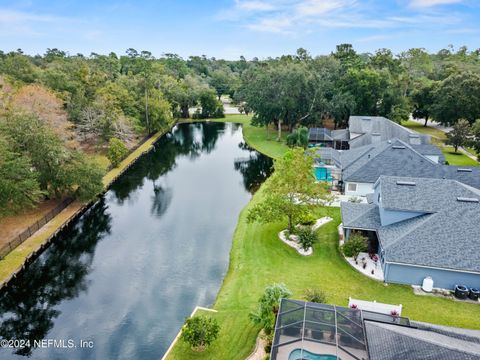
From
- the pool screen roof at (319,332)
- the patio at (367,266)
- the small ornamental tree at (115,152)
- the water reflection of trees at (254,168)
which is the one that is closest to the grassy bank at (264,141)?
the water reflection of trees at (254,168)

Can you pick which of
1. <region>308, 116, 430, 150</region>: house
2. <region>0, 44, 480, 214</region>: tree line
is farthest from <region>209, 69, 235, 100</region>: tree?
<region>308, 116, 430, 150</region>: house

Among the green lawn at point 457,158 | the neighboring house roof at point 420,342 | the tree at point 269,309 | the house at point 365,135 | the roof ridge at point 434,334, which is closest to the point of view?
the neighboring house roof at point 420,342

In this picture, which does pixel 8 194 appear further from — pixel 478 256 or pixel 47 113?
pixel 478 256

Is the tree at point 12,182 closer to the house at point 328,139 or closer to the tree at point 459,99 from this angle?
the house at point 328,139

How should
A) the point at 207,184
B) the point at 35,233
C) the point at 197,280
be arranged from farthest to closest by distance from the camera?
the point at 207,184, the point at 35,233, the point at 197,280

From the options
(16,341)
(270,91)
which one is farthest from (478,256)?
(270,91)

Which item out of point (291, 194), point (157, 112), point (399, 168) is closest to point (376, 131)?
point (399, 168)

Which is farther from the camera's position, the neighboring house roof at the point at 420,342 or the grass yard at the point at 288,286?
the grass yard at the point at 288,286
